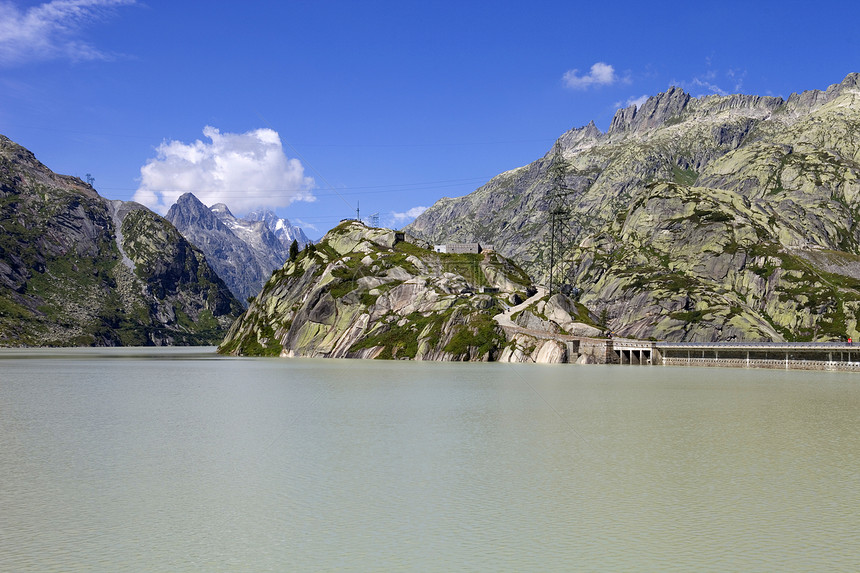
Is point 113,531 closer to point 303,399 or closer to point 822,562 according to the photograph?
point 822,562

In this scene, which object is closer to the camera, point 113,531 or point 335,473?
point 113,531

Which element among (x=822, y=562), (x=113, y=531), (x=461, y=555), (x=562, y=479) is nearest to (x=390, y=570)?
(x=461, y=555)

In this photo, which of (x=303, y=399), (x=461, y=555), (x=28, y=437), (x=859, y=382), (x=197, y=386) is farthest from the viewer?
(x=859, y=382)

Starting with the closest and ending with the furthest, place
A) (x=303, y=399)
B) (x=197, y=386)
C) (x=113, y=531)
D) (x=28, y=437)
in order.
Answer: (x=113, y=531) → (x=28, y=437) → (x=303, y=399) → (x=197, y=386)

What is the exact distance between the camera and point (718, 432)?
6097 centimetres

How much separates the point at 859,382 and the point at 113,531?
491 ft

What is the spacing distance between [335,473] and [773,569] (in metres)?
25.3

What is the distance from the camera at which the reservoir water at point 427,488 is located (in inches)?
1030

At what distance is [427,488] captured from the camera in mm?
38031

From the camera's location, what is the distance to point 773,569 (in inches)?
958

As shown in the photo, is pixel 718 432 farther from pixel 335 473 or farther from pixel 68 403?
pixel 68 403

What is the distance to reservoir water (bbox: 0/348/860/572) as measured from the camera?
26172 millimetres

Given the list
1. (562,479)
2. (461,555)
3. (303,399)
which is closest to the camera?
(461,555)

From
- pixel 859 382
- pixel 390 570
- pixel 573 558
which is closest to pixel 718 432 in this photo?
pixel 573 558
